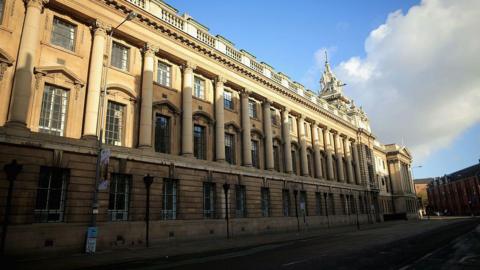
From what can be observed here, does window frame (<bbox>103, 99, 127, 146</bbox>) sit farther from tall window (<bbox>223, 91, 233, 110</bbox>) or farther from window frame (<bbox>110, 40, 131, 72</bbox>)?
tall window (<bbox>223, 91, 233, 110</bbox>)

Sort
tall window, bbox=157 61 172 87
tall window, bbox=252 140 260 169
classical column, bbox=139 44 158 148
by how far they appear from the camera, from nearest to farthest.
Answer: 1. classical column, bbox=139 44 158 148
2. tall window, bbox=157 61 172 87
3. tall window, bbox=252 140 260 169

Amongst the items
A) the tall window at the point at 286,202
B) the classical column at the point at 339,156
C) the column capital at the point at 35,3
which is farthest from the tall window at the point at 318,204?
the column capital at the point at 35,3

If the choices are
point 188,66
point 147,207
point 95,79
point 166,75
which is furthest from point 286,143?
point 95,79

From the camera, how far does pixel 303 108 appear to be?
1791 inches

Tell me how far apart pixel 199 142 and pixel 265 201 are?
982 cm

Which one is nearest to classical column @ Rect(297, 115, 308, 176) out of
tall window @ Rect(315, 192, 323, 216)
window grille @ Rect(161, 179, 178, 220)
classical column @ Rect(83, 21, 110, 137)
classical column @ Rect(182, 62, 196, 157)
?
tall window @ Rect(315, 192, 323, 216)

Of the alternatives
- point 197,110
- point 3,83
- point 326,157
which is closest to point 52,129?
point 3,83

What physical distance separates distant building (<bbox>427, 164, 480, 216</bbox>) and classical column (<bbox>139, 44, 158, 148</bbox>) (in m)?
108

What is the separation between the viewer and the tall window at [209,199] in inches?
1076

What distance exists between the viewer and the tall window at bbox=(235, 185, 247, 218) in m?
→ 30.4

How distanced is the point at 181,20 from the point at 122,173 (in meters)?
14.0

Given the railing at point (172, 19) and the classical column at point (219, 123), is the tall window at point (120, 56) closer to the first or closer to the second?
the railing at point (172, 19)

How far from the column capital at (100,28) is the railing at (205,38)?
28.6 ft

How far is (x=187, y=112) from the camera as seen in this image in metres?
27.1
